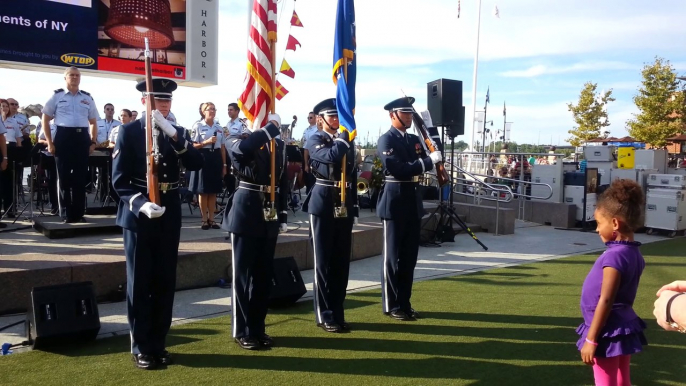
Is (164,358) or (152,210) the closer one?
(152,210)

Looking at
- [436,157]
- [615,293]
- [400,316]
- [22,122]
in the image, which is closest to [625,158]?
[436,157]

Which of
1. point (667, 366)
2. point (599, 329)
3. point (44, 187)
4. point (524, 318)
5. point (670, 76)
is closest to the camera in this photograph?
point (599, 329)

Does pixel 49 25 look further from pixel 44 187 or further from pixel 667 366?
pixel 667 366

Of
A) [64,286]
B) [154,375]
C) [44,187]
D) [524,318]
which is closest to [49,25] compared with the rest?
[44,187]

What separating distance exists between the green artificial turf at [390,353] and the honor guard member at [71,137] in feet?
11.3

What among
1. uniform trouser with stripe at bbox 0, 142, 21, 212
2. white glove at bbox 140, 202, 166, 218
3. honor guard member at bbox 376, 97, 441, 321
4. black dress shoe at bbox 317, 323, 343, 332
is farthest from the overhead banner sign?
black dress shoe at bbox 317, 323, 343, 332

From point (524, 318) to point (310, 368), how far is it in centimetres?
251

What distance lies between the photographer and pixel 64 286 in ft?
15.1

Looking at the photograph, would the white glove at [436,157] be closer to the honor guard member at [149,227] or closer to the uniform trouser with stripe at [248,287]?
the uniform trouser with stripe at [248,287]

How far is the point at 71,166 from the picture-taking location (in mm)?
7539

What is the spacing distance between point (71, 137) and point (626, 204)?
22.1 ft

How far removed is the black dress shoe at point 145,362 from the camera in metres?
4.12

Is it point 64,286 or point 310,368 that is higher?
point 64,286

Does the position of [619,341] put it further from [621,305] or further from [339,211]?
[339,211]
